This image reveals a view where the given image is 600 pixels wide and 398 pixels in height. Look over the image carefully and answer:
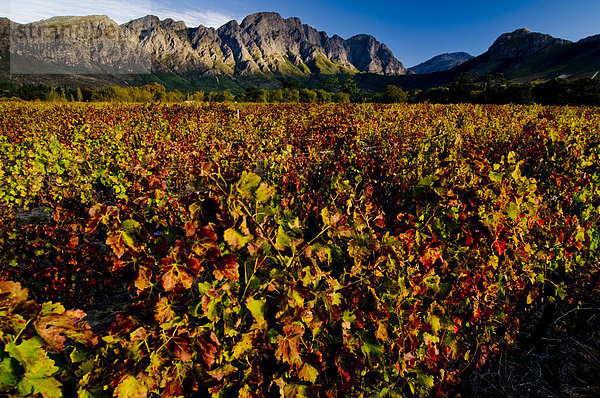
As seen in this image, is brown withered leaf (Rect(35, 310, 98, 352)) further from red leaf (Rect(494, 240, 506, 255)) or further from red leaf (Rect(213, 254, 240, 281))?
red leaf (Rect(494, 240, 506, 255))

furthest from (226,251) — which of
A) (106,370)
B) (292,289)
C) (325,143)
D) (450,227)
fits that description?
(325,143)

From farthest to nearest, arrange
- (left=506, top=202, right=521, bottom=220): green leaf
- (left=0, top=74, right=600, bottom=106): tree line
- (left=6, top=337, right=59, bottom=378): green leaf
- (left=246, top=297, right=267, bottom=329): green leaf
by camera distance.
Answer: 1. (left=0, top=74, right=600, bottom=106): tree line
2. (left=506, top=202, right=521, bottom=220): green leaf
3. (left=246, top=297, right=267, bottom=329): green leaf
4. (left=6, top=337, right=59, bottom=378): green leaf

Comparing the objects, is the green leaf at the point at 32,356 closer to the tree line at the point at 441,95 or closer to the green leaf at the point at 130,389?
the green leaf at the point at 130,389

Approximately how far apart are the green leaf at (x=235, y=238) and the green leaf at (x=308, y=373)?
711 millimetres

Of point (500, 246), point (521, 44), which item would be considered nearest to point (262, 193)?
point (500, 246)

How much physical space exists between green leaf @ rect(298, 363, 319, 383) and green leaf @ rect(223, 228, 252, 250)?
71 centimetres

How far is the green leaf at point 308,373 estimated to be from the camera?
1.34 m

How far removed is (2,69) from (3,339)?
256907 mm

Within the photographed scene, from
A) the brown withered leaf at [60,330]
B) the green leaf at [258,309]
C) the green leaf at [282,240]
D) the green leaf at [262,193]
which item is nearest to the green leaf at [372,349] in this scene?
the green leaf at [258,309]

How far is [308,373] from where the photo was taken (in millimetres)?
1355

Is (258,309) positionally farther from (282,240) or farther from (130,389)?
(130,389)

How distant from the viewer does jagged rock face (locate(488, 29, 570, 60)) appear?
555 feet

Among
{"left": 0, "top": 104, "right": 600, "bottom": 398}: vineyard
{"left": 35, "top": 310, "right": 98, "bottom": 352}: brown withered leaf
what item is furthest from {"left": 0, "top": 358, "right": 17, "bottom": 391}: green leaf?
{"left": 35, "top": 310, "right": 98, "bottom": 352}: brown withered leaf

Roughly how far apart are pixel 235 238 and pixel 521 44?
25212 cm
